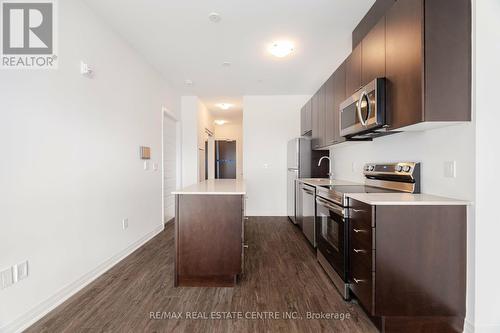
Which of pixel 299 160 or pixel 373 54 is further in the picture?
pixel 299 160

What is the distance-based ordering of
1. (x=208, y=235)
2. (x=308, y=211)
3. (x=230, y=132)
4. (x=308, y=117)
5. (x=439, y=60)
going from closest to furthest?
(x=439, y=60), (x=208, y=235), (x=308, y=211), (x=308, y=117), (x=230, y=132)

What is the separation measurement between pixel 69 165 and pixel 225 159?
5993mm

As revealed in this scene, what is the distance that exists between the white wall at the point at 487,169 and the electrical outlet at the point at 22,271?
3.02 m

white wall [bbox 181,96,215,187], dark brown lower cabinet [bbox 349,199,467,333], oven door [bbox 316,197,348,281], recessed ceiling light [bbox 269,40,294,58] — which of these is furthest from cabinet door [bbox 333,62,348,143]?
white wall [bbox 181,96,215,187]

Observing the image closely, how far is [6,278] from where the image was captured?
1.57 meters

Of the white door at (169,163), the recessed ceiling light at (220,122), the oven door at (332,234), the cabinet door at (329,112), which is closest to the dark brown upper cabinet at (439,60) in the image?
the oven door at (332,234)

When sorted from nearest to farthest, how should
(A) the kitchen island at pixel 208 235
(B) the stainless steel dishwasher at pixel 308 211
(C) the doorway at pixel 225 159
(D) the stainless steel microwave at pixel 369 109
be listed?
(D) the stainless steel microwave at pixel 369 109 < (A) the kitchen island at pixel 208 235 < (B) the stainless steel dishwasher at pixel 308 211 < (C) the doorway at pixel 225 159

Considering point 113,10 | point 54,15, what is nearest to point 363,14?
point 113,10

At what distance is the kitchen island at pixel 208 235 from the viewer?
2.24m

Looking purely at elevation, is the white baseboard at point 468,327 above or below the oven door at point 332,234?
below

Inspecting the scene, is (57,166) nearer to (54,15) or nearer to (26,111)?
(26,111)

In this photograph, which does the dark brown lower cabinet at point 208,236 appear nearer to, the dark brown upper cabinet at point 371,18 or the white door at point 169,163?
the dark brown upper cabinet at point 371,18

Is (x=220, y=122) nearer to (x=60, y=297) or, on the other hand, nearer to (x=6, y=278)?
(x=60, y=297)

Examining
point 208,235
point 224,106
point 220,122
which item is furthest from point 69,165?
point 220,122
